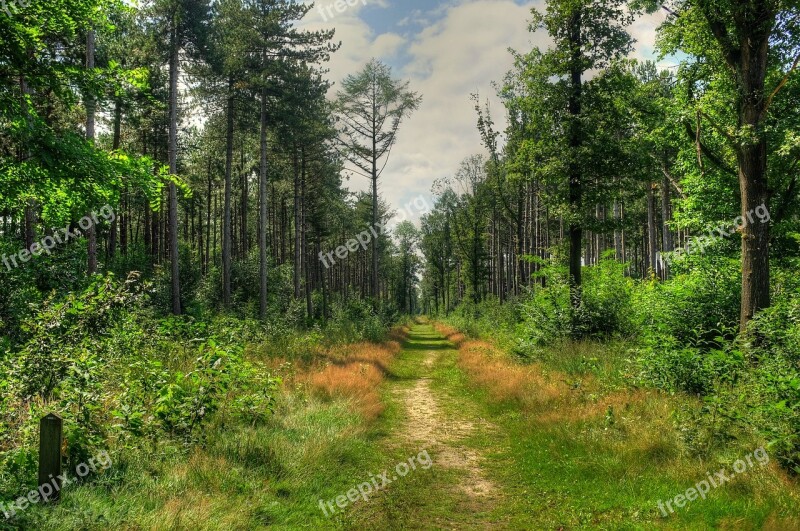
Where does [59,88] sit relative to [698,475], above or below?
above

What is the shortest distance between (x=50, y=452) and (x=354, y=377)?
25.6 feet

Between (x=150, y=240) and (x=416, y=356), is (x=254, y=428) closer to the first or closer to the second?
(x=416, y=356)

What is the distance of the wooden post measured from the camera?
3.87 meters

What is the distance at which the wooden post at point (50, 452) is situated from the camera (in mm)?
3865

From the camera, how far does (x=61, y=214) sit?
268 inches

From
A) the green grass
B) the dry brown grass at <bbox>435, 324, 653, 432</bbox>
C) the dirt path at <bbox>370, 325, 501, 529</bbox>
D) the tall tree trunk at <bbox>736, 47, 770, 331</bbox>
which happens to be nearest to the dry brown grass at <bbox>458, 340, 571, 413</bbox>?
the dry brown grass at <bbox>435, 324, 653, 432</bbox>

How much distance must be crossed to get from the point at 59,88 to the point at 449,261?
168 feet

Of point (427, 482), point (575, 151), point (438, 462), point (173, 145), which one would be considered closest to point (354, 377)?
point (438, 462)

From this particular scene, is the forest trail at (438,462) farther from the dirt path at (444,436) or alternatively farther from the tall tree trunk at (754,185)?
the tall tree trunk at (754,185)

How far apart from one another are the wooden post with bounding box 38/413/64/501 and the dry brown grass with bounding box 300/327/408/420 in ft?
17.9

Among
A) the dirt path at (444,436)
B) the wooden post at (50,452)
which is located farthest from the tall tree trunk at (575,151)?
the wooden post at (50,452)

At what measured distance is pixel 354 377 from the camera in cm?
1128

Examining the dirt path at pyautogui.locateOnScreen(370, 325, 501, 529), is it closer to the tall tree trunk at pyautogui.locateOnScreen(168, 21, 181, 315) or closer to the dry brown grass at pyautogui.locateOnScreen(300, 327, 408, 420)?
the dry brown grass at pyautogui.locateOnScreen(300, 327, 408, 420)

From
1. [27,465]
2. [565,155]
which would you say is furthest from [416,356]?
[27,465]
